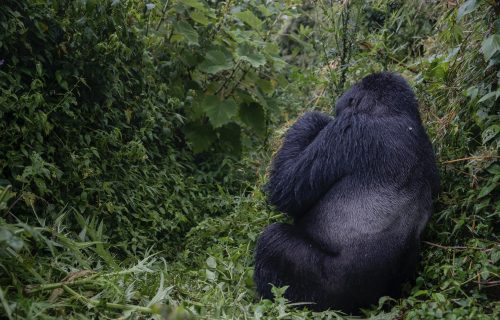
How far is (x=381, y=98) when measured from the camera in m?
3.13

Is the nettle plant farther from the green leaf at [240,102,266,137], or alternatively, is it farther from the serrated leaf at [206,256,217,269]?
the serrated leaf at [206,256,217,269]

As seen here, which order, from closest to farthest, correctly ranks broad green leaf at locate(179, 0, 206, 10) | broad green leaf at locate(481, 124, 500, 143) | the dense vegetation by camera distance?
the dense vegetation, broad green leaf at locate(481, 124, 500, 143), broad green leaf at locate(179, 0, 206, 10)

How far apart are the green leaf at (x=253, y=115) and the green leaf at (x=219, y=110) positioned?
0.16 m

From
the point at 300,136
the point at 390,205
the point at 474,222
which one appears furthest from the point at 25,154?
the point at 474,222

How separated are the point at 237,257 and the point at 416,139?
109 cm

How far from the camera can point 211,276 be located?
3.05 metres

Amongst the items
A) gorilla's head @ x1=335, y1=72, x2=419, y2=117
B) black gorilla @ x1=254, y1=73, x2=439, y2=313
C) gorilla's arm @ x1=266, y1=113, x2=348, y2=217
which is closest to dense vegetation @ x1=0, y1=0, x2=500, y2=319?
black gorilla @ x1=254, y1=73, x2=439, y2=313

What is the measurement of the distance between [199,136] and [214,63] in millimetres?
513

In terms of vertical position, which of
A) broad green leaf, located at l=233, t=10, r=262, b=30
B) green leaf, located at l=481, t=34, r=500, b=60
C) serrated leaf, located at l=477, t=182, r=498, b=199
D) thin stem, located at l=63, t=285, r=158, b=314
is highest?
green leaf, located at l=481, t=34, r=500, b=60

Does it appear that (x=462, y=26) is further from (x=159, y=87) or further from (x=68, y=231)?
(x=68, y=231)

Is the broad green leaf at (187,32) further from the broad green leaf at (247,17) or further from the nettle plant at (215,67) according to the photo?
the broad green leaf at (247,17)

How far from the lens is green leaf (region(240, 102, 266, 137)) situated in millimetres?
4664

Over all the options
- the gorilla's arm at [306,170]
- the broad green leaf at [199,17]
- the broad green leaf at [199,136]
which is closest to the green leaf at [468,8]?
the gorilla's arm at [306,170]

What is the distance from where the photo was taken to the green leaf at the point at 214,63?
441cm
